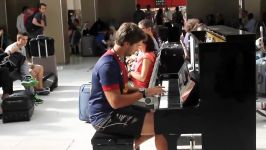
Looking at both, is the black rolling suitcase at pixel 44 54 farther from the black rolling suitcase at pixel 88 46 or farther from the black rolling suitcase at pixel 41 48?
the black rolling suitcase at pixel 88 46

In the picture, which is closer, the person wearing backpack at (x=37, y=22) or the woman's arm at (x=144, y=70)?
the woman's arm at (x=144, y=70)

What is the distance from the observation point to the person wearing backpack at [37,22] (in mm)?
11378

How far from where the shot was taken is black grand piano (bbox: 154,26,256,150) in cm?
301

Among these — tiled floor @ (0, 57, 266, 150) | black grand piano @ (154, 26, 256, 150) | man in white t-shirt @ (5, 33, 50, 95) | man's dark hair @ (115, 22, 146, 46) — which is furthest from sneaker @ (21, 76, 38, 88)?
black grand piano @ (154, 26, 256, 150)

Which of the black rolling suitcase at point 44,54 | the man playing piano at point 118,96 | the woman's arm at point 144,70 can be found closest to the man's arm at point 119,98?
the man playing piano at point 118,96

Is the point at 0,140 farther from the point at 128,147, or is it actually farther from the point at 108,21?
the point at 108,21

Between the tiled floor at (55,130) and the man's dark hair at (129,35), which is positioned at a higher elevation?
the man's dark hair at (129,35)

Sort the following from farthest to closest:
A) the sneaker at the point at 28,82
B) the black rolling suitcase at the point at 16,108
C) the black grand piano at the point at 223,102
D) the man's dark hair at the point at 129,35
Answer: the sneaker at the point at 28,82 < the black rolling suitcase at the point at 16,108 < the man's dark hair at the point at 129,35 < the black grand piano at the point at 223,102

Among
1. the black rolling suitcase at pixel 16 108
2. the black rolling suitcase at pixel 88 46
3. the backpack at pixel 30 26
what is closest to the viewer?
the black rolling suitcase at pixel 16 108

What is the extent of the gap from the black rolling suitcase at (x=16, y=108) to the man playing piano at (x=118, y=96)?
3.12 meters

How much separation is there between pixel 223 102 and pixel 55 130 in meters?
3.15

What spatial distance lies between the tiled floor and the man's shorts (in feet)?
5.03

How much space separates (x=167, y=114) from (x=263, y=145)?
1.97 metres

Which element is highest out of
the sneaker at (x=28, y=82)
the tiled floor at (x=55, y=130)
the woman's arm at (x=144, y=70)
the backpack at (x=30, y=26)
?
the backpack at (x=30, y=26)
